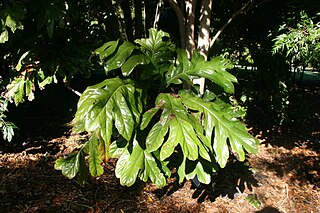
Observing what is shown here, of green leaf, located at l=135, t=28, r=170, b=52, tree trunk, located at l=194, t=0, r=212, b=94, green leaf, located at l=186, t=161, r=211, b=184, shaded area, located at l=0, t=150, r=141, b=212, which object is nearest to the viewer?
green leaf, located at l=186, t=161, r=211, b=184

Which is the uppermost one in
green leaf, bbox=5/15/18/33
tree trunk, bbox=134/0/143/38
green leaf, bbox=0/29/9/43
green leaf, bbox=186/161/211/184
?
tree trunk, bbox=134/0/143/38

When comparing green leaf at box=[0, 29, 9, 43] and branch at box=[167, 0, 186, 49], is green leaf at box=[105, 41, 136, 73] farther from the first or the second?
branch at box=[167, 0, 186, 49]

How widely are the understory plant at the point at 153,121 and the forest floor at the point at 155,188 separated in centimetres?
79

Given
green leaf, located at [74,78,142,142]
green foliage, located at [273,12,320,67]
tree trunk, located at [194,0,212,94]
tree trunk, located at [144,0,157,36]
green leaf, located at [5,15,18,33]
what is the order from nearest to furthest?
1. green leaf, located at [74,78,142,142]
2. green leaf, located at [5,15,18,33]
3. green foliage, located at [273,12,320,67]
4. tree trunk, located at [194,0,212,94]
5. tree trunk, located at [144,0,157,36]

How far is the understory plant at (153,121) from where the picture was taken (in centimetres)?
183

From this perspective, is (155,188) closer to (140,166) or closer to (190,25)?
(140,166)

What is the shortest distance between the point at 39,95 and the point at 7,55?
8.96 feet

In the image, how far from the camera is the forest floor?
9.72 feet

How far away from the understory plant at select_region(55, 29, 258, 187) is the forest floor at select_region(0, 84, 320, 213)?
794mm

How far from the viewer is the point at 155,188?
10.6 feet

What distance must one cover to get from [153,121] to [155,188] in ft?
3.25

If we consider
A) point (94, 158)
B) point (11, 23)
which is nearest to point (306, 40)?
point (94, 158)

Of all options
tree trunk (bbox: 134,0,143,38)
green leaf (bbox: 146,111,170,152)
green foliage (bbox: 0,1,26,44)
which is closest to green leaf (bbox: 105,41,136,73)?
green leaf (bbox: 146,111,170,152)

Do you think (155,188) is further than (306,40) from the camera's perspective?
Yes
